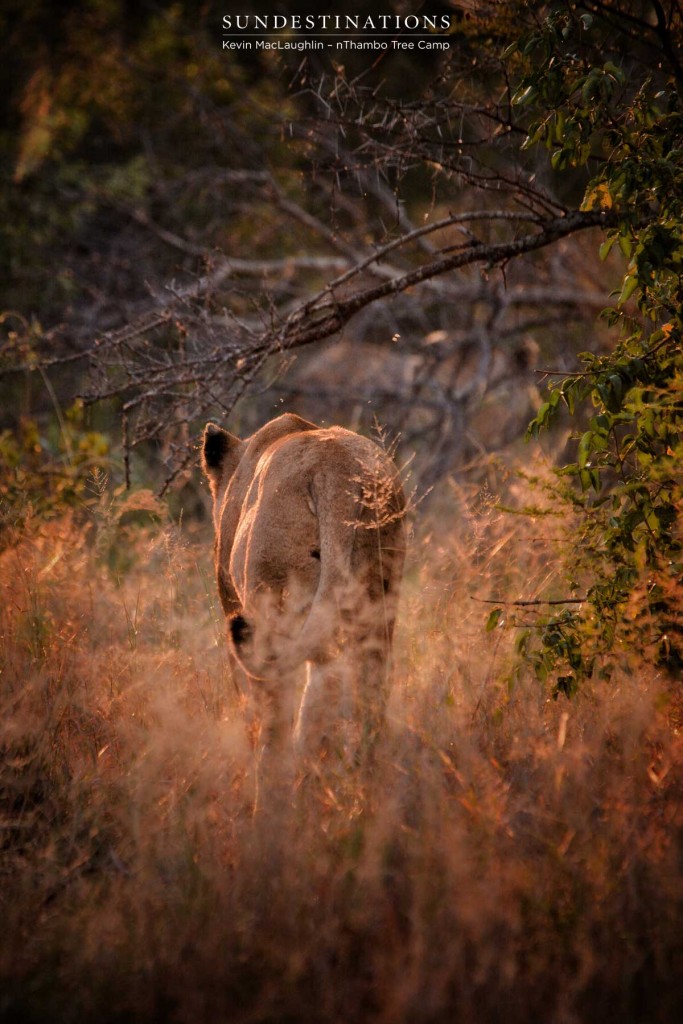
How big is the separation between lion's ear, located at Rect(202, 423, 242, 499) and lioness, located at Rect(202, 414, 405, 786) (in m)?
0.91

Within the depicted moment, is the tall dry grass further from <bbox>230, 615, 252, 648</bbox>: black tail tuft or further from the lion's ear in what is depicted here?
the lion's ear

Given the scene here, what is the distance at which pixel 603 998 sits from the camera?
2.23 m

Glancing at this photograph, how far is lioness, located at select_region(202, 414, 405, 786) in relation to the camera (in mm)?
3363

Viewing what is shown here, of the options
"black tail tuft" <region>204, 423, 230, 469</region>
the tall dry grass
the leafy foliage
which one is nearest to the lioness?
the tall dry grass

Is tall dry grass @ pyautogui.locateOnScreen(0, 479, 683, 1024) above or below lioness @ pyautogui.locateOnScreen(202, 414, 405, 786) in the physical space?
below

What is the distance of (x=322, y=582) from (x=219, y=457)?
59.5 inches

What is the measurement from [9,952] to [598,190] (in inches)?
131

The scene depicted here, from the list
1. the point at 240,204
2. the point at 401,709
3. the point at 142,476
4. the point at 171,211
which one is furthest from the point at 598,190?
the point at 171,211

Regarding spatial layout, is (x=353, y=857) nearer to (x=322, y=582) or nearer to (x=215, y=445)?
(x=322, y=582)

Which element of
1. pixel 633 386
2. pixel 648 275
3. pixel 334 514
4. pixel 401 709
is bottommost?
pixel 401 709

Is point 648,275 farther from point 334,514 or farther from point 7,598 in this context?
point 7,598

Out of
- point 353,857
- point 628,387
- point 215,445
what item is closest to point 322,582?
point 353,857

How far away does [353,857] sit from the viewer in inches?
106

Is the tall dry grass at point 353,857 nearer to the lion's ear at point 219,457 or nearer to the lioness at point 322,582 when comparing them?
the lioness at point 322,582
